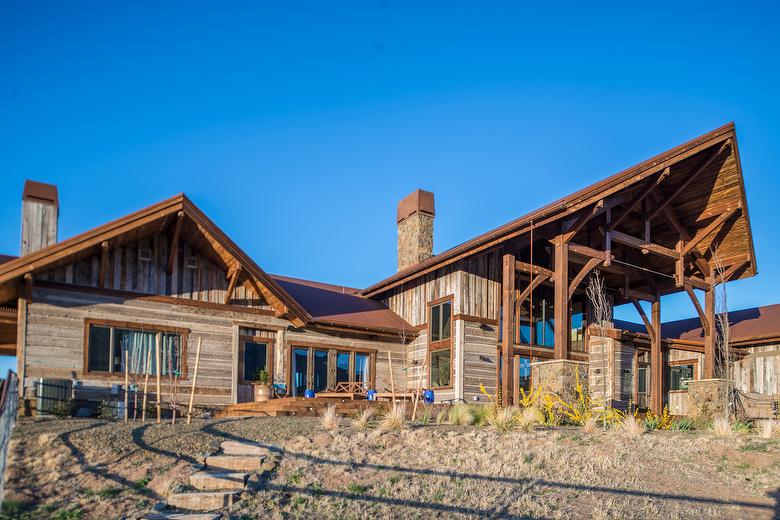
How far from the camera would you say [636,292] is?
2628cm

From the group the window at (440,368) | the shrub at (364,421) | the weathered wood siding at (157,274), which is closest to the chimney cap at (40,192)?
the weathered wood siding at (157,274)

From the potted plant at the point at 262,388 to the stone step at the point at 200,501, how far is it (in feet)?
32.6

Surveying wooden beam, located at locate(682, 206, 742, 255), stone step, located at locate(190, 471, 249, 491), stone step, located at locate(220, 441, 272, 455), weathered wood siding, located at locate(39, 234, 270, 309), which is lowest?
stone step, located at locate(190, 471, 249, 491)

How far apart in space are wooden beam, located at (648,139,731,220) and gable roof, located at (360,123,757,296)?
6 centimetres

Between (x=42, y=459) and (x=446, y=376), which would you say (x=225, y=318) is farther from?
(x=42, y=459)

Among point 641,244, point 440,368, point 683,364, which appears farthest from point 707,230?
point 440,368

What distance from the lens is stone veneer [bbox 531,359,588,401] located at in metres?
18.9

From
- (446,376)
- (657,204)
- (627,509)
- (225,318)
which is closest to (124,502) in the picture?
(627,509)

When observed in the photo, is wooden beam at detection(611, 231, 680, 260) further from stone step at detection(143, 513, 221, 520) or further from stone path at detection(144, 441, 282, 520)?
stone step at detection(143, 513, 221, 520)

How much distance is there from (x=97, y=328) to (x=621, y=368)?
17.1 meters

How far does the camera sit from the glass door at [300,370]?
22000 mm

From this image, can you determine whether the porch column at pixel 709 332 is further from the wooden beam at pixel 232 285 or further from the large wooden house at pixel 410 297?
the wooden beam at pixel 232 285

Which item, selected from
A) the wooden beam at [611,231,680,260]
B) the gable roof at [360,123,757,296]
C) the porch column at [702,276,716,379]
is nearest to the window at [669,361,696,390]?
the porch column at [702,276,716,379]

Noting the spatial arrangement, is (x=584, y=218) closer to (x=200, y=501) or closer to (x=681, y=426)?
(x=681, y=426)
